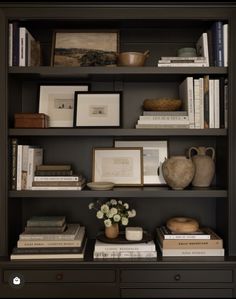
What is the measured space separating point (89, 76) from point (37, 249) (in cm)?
106

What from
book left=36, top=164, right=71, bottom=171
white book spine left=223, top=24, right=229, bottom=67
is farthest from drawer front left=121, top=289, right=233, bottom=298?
white book spine left=223, top=24, right=229, bottom=67

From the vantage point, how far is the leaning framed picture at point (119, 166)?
2.21 m

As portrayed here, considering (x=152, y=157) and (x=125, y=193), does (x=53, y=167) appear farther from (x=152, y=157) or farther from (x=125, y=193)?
(x=152, y=157)

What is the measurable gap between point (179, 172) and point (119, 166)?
407 mm

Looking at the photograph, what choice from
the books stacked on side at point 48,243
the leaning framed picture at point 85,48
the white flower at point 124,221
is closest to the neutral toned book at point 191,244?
the white flower at point 124,221

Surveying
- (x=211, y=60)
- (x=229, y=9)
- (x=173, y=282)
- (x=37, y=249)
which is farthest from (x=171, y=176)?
(x=229, y=9)

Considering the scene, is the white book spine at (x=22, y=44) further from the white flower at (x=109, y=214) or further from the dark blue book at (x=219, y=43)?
the dark blue book at (x=219, y=43)

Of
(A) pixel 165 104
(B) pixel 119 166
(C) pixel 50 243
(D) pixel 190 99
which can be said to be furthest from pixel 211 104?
(C) pixel 50 243

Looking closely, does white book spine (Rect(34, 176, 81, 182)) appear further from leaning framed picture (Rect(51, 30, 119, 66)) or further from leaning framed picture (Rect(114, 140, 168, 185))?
leaning framed picture (Rect(51, 30, 119, 66))

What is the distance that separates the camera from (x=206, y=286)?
1.91 meters

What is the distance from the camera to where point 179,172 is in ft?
6.61

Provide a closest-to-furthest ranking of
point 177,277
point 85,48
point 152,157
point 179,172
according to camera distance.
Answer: point 177,277, point 179,172, point 85,48, point 152,157

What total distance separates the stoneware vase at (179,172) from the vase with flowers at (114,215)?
31 cm

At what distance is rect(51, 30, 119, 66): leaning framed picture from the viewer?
2.13m
